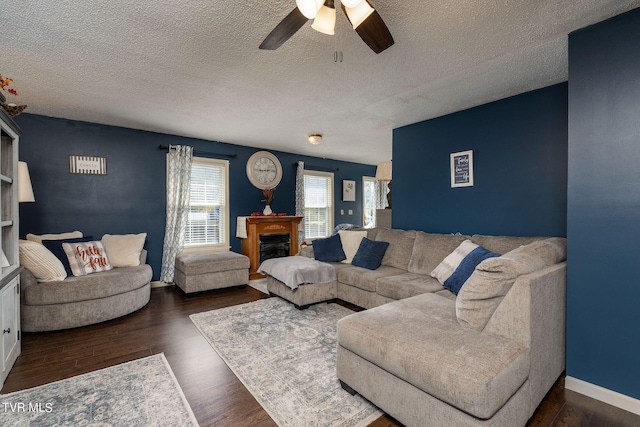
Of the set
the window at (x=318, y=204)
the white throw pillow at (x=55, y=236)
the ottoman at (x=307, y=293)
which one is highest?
the window at (x=318, y=204)

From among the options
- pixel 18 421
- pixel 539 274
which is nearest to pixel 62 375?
pixel 18 421

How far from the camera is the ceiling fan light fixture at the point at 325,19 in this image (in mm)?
1578

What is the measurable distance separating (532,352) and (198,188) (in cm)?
519

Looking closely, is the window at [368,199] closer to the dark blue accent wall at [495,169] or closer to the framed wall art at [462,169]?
the dark blue accent wall at [495,169]

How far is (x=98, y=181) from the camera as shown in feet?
14.6

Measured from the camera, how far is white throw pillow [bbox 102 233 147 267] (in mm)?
4012

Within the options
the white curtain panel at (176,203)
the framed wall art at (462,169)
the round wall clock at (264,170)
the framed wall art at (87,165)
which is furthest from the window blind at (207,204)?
the framed wall art at (462,169)

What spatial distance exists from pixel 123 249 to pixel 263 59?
3.32 meters

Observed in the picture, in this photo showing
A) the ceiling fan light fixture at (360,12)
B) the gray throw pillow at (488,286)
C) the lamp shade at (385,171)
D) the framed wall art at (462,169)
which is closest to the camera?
the ceiling fan light fixture at (360,12)

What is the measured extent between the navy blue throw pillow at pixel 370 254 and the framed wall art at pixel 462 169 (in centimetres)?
123

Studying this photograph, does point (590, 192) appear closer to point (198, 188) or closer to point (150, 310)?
point (150, 310)

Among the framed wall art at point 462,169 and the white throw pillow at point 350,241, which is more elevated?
the framed wall art at point 462,169

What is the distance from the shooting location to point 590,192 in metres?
2.06

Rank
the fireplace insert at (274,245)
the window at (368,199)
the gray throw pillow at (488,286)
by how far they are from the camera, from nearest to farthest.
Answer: the gray throw pillow at (488,286), the fireplace insert at (274,245), the window at (368,199)
